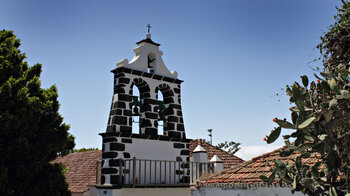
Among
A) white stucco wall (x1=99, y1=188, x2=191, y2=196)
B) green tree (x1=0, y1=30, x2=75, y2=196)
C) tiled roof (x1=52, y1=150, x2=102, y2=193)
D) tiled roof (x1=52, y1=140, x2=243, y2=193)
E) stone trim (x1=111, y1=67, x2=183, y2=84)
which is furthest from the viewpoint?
tiled roof (x1=52, y1=150, x2=102, y2=193)

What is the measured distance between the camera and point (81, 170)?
2384 cm

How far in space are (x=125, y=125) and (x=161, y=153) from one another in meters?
1.68

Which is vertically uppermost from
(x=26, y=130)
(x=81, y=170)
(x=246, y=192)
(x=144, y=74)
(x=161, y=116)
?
(x=144, y=74)

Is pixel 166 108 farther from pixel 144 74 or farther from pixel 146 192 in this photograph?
pixel 146 192

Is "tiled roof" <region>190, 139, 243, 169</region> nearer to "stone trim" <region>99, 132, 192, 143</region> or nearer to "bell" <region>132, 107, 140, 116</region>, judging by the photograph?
"stone trim" <region>99, 132, 192, 143</region>

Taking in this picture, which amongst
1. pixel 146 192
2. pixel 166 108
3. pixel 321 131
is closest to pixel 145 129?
pixel 166 108

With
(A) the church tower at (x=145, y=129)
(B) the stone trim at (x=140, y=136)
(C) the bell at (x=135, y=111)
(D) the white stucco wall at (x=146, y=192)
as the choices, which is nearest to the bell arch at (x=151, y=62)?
(A) the church tower at (x=145, y=129)

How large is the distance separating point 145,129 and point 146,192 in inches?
78.0

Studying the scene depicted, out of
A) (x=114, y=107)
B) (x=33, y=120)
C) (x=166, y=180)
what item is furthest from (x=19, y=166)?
Result: (x=166, y=180)

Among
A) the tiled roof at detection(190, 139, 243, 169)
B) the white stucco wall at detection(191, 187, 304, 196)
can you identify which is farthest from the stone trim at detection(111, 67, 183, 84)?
the tiled roof at detection(190, 139, 243, 169)

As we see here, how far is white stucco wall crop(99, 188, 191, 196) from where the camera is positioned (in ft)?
36.3

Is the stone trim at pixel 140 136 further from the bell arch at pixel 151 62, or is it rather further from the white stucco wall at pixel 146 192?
the bell arch at pixel 151 62

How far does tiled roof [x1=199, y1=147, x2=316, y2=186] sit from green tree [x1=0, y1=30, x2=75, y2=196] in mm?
5980

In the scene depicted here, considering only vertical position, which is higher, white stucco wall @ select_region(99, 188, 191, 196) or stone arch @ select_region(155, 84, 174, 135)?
stone arch @ select_region(155, 84, 174, 135)
